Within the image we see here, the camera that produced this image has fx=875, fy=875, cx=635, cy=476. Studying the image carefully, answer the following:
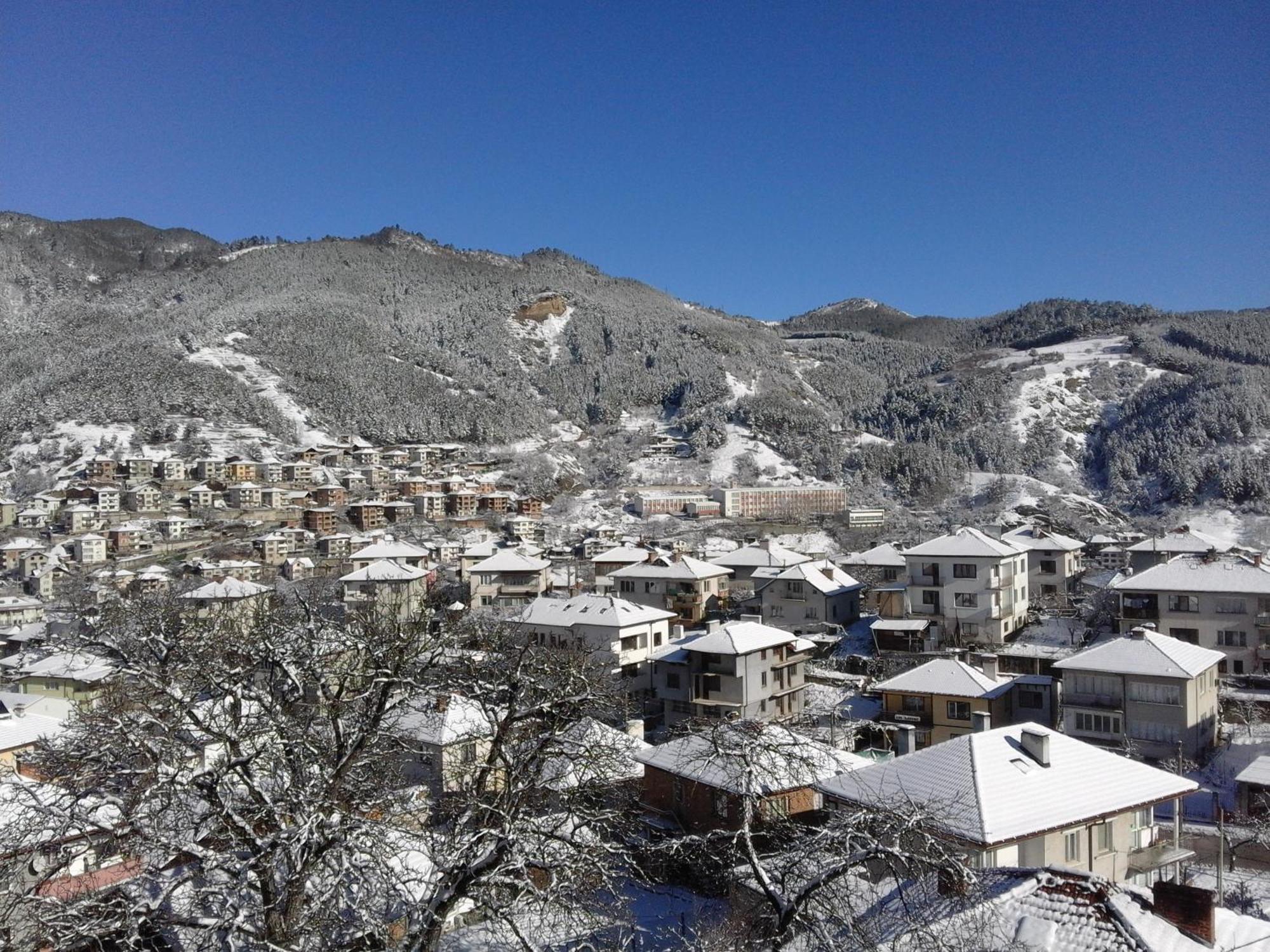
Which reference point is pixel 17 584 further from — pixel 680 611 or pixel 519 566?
pixel 680 611

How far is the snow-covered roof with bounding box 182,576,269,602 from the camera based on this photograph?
42800 mm

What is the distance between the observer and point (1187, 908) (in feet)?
28.3

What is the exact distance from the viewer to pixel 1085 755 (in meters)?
13.8

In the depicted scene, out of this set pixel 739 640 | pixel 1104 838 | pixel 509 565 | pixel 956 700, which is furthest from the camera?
pixel 509 565

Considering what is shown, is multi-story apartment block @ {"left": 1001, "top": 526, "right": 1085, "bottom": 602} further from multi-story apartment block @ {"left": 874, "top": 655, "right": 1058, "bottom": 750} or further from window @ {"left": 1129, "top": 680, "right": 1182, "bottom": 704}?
window @ {"left": 1129, "top": 680, "right": 1182, "bottom": 704}

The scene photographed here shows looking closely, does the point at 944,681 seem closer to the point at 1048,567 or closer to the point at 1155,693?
the point at 1155,693

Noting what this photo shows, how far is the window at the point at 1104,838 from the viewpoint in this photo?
503 inches

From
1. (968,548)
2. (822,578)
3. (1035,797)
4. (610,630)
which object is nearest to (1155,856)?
(1035,797)

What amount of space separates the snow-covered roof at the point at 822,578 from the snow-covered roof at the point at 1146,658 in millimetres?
14550

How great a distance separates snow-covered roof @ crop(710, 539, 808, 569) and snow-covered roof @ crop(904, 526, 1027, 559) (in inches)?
363

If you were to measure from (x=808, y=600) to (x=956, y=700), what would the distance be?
562 inches

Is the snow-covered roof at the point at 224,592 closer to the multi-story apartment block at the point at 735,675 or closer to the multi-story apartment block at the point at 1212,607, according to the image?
the multi-story apartment block at the point at 735,675

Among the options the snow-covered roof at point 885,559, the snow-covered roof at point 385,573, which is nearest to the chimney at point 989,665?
the snow-covered roof at point 885,559

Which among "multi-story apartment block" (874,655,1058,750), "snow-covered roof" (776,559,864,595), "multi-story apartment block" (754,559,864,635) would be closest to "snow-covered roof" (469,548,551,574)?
"multi-story apartment block" (754,559,864,635)
